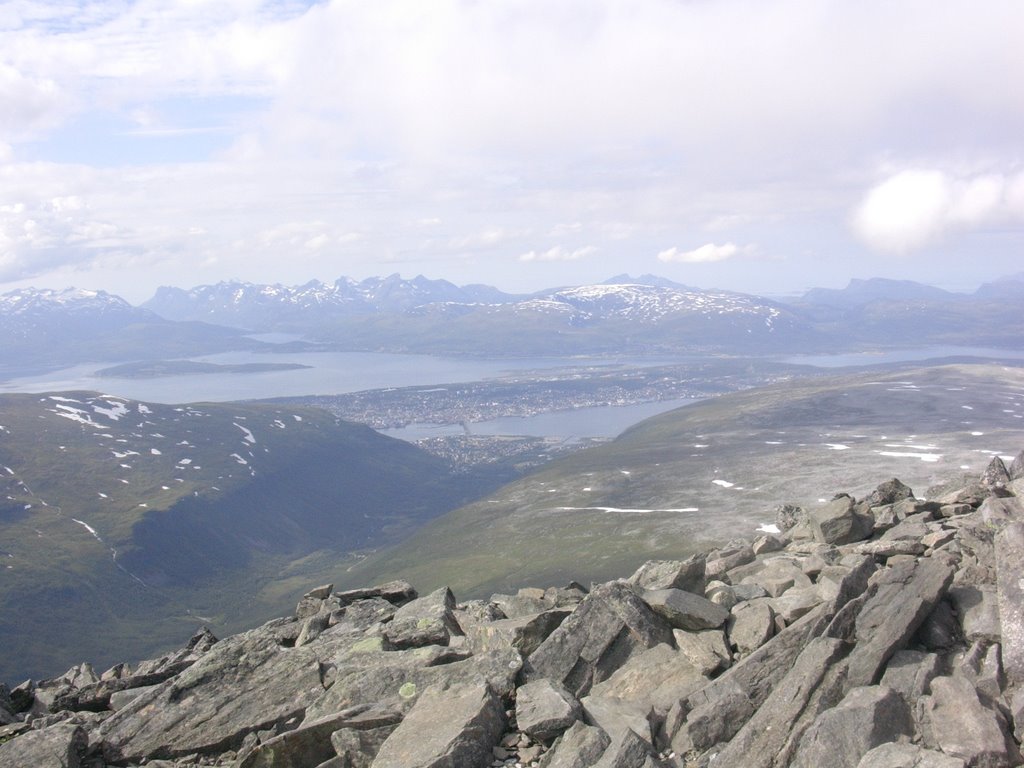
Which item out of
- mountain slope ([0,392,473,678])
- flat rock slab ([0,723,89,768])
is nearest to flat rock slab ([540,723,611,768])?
flat rock slab ([0,723,89,768])

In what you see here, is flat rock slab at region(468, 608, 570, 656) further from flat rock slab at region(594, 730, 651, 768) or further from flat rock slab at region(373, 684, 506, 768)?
flat rock slab at region(594, 730, 651, 768)

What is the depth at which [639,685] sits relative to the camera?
1731 centimetres

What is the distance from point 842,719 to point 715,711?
2.53m

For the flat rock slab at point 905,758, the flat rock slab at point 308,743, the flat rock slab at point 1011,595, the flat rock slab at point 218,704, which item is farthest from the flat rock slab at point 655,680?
the flat rock slab at point 218,704

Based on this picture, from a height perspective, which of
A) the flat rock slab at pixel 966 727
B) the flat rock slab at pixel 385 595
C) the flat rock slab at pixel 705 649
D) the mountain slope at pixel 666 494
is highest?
the flat rock slab at pixel 966 727

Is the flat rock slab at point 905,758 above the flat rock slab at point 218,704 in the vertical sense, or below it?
above

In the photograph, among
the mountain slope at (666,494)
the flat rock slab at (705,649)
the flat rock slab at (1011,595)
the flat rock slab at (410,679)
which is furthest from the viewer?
the mountain slope at (666,494)

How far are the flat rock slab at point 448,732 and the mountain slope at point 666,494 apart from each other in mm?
72434

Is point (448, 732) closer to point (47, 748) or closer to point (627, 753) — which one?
point (627, 753)

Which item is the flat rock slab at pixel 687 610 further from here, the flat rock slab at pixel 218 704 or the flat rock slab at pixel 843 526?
the flat rock slab at pixel 843 526

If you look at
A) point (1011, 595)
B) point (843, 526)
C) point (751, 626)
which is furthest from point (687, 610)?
point (843, 526)

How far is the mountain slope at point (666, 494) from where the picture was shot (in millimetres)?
102688

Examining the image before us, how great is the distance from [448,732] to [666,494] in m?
123

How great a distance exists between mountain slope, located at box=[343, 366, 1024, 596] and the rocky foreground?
6814 centimetres
